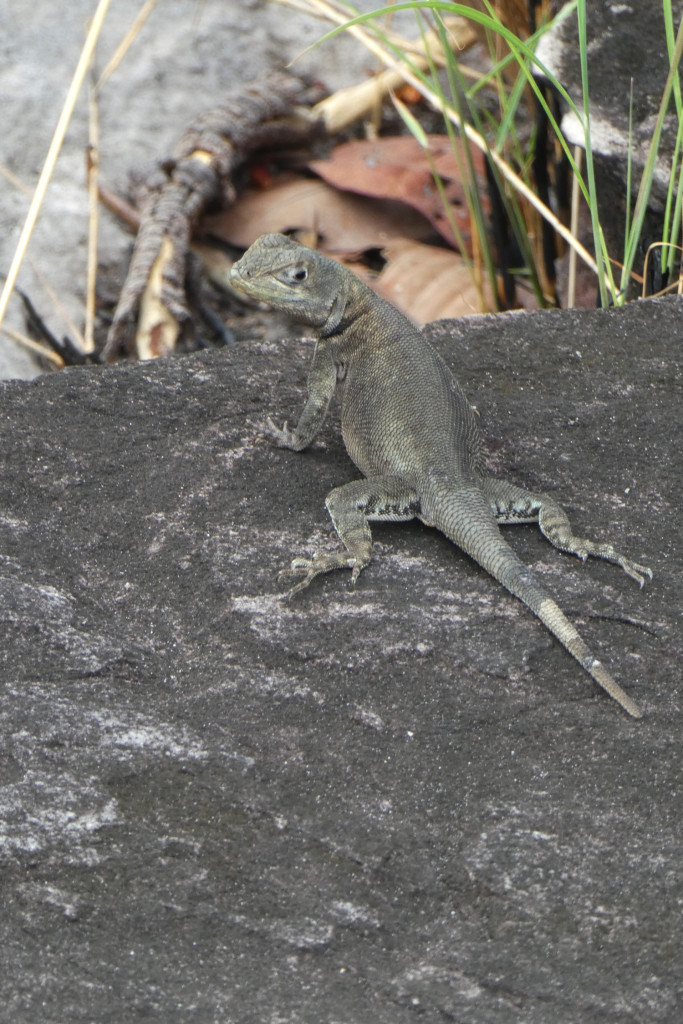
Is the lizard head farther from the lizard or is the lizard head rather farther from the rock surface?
the rock surface

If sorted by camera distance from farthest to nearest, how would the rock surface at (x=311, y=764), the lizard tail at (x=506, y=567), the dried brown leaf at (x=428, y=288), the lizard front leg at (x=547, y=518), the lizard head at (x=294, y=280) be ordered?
the dried brown leaf at (x=428, y=288) → the lizard head at (x=294, y=280) → the lizard front leg at (x=547, y=518) → the lizard tail at (x=506, y=567) → the rock surface at (x=311, y=764)

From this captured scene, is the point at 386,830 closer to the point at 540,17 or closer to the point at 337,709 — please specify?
the point at 337,709

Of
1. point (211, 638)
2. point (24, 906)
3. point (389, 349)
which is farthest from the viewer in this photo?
point (389, 349)

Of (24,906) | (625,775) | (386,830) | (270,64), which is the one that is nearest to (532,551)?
(625,775)

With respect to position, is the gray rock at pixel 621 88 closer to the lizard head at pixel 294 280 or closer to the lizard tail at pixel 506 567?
the lizard head at pixel 294 280

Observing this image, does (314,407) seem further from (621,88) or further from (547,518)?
(621,88)

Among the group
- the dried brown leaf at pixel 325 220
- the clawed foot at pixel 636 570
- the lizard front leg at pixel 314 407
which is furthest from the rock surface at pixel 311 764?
the dried brown leaf at pixel 325 220
